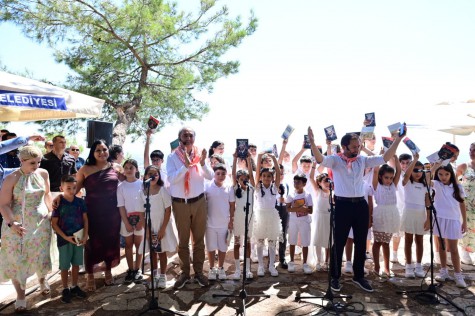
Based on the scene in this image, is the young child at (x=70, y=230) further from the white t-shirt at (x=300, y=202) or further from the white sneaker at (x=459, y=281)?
the white sneaker at (x=459, y=281)

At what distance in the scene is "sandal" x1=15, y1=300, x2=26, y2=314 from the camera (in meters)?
3.63

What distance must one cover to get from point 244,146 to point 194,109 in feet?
26.7

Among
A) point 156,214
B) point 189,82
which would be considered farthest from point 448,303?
point 189,82

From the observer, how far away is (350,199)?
4.22 meters

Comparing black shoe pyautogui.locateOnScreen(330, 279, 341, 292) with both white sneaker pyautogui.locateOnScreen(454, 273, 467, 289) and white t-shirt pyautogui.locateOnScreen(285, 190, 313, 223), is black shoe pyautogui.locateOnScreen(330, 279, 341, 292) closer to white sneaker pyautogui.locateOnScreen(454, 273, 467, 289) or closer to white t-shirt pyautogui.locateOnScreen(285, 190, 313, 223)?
white t-shirt pyautogui.locateOnScreen(285, 190, 313, 223)

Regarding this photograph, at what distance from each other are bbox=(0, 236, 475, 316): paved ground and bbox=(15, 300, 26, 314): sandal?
8cm

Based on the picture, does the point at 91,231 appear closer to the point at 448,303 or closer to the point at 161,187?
the point at 161,187

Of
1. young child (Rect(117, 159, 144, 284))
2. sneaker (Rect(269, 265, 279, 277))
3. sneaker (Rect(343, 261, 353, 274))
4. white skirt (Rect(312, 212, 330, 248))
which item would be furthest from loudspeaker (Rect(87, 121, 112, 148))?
sneaker (Rect(343, 261, 353, 274))

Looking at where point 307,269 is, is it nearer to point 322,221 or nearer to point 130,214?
point 322,221

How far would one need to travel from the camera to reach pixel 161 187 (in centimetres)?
445

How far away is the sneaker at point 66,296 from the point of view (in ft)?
12.8

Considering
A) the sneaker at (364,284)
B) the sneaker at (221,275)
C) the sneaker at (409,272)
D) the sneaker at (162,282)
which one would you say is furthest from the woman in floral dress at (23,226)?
the sneaker at (409,272)

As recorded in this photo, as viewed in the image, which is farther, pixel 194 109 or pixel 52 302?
pixel 194 109

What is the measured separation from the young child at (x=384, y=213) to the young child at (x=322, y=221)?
0.58 metres
